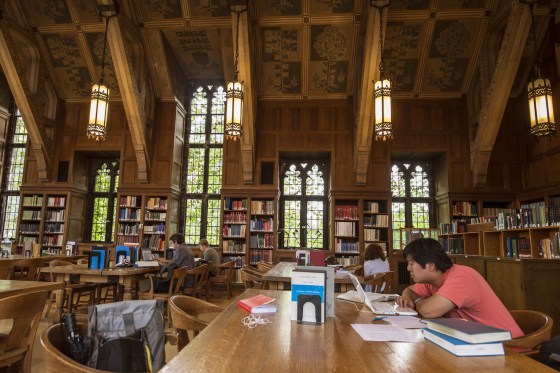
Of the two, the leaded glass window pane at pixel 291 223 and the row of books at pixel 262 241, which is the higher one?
the leaded glass window pane at pixel 291 223

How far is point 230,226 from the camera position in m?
8.46

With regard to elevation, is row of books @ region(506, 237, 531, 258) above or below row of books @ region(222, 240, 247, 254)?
above

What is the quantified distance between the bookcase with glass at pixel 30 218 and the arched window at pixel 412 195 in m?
8.63

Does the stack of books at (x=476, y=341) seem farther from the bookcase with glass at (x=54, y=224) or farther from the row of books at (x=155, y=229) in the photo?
the bookcase with glass at (x=54, y=224)

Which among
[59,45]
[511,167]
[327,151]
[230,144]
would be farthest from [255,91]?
[511,167]

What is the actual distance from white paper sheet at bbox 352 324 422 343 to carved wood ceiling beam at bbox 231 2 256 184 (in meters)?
6.14

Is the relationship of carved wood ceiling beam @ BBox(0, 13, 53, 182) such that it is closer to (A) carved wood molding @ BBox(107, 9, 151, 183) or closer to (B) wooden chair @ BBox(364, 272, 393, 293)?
(A) carved wood molding @ BBox(107, 9, 151, 183)

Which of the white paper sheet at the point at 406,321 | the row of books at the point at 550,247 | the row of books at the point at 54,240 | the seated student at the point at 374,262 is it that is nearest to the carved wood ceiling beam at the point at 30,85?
the row of books at the point at 54,240

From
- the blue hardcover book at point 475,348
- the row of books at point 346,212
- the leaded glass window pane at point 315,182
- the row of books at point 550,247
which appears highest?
the leaded glass window pane at point 315,182

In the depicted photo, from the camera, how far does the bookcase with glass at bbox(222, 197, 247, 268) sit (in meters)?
8.35

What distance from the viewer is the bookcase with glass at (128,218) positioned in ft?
28.1

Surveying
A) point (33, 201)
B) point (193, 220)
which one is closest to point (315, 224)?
point (193, 220)

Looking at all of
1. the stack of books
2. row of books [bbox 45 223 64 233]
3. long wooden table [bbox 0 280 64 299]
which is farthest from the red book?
row of books [bbox 45 223 64 233]

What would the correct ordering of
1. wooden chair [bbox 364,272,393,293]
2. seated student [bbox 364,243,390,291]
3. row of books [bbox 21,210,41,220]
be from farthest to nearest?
row of books [bbox 21,210,41,220] → seated student [bbox 364,243,390,291] → wooden chair [bbox 364,272,393,293]
